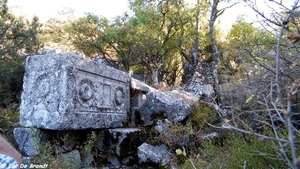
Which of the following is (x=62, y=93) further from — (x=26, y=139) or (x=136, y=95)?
(x=136, y=95)

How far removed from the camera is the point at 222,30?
12586 mm

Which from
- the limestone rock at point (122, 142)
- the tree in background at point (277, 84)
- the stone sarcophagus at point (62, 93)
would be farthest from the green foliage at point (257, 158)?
the stone sarcophagus at point (62, 93)

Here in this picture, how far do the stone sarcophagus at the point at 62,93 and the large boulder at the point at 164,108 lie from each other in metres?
0.87

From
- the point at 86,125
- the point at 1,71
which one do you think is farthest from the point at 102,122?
the point at 1,71

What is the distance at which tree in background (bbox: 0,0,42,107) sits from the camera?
8.48 metres

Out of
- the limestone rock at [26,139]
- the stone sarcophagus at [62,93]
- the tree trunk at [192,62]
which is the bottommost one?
the limestone rock at [26,139]

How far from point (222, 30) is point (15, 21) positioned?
8369 millimetres

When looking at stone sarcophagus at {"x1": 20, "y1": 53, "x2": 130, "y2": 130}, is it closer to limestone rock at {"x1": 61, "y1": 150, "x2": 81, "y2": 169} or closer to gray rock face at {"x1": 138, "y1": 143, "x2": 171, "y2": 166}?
limestone rock at {"x1": 61, "y1": 150, "x2": 81, "y2": 169}

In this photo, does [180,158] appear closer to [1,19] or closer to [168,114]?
[168,114]

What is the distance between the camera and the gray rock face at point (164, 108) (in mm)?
5445

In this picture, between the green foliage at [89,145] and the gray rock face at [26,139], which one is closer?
the green foliage at [89,145]

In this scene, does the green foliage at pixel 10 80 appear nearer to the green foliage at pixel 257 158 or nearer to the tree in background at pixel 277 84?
the tree in background at pixel 277 84

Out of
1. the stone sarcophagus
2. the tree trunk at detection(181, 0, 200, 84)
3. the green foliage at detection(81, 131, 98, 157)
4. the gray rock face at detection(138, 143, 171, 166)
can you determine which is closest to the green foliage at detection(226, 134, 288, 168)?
the gray rock face at detection(138, 143, 171, 166)

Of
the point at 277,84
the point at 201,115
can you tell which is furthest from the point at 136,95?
the point at 277,84
